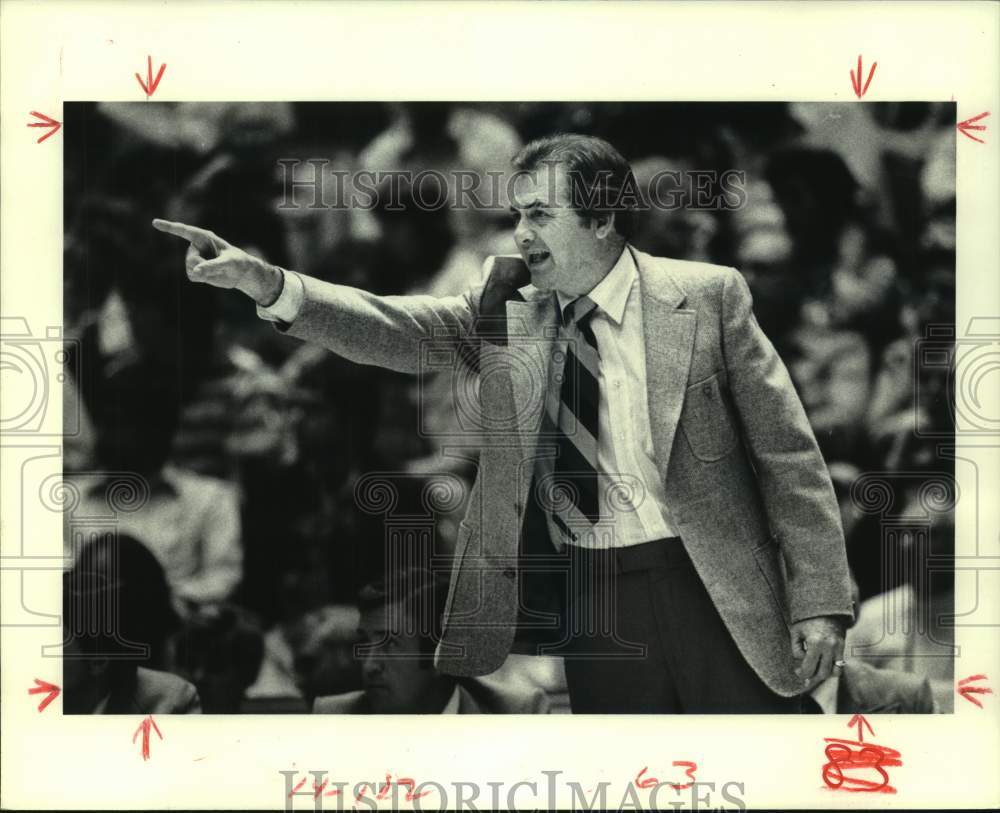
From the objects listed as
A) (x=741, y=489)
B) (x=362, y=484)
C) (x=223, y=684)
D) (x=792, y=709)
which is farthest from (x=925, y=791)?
(x=223, y=684)

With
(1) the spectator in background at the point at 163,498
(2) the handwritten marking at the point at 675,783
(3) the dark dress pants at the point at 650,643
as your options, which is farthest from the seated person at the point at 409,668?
(1) the spectator in background at the point at 163,498

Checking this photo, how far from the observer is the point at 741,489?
4.60m

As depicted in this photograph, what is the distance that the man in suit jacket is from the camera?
15.0ft

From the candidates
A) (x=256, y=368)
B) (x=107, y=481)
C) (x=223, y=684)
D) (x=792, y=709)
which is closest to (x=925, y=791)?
(x=792, y=709)

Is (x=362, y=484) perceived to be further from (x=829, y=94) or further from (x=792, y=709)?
(x=829, y=94)

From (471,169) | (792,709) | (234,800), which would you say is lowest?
(234,800)

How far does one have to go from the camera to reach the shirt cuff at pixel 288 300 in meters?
4.59

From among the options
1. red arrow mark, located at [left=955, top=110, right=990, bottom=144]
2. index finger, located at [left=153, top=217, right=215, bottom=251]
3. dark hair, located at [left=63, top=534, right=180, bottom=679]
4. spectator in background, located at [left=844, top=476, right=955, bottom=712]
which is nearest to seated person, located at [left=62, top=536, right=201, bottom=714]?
dark hair, located at [left=63, top=534, right=180, bottom=679]

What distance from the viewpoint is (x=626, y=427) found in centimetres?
458

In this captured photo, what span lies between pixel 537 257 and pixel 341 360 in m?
0.91

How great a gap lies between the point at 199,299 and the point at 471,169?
1245 millimetres

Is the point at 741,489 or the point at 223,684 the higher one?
the point at 741,489

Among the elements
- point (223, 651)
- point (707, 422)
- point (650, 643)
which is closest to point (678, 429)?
point (707, 422)

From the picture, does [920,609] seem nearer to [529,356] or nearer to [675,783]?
[675,783]
